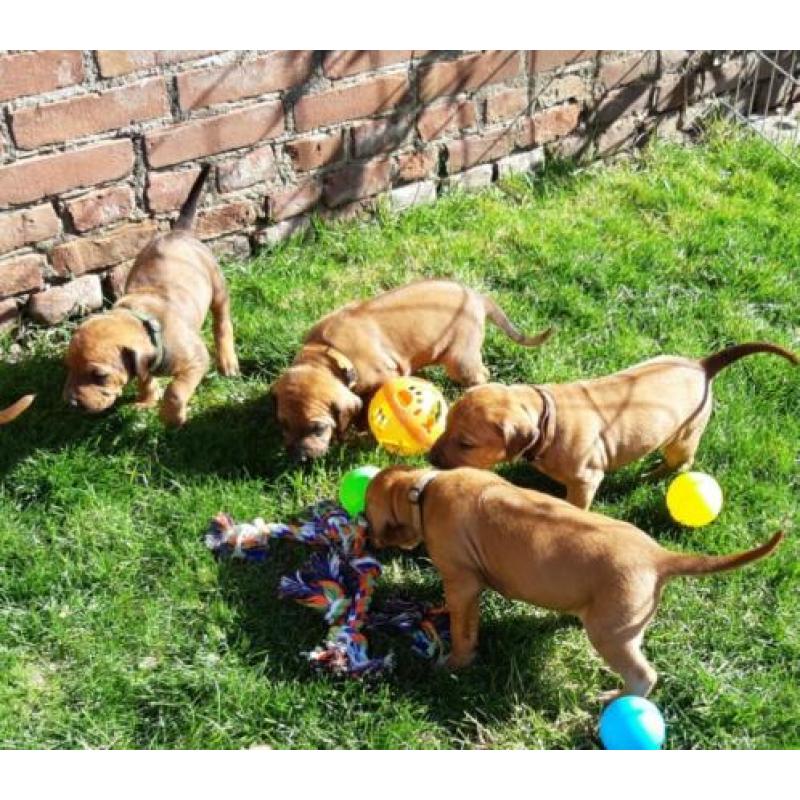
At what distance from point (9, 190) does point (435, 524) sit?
2.89m

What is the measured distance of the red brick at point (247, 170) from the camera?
19.9 ft

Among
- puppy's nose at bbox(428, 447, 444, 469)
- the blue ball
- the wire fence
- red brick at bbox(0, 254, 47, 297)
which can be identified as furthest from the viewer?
the wire fence

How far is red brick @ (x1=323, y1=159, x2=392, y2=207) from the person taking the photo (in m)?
6.55

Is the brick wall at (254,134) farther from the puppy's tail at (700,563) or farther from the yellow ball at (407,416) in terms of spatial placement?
the puppy's tail at (700,563)

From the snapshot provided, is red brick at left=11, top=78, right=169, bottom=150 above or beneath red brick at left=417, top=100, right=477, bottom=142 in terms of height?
above

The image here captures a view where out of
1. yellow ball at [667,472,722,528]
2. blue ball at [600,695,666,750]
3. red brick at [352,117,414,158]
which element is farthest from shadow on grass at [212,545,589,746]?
red brick at [352,117,414,158]

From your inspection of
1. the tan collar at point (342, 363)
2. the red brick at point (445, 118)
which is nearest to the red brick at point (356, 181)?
the red brick at point (445, 118)

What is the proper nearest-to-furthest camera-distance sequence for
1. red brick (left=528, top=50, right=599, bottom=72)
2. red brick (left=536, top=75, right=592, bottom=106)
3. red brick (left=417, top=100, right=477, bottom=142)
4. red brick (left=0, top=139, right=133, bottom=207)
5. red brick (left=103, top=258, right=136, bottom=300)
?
red brick (left=0, top=139, right=133, bottom=207)
red brick (left=103, top=258, right=136, bottom=300)
red brick (left=417, top=100, right=477, bottom=142)
red brick (left=528, top=50, right=599, bottom=72)
red brick (left=536, top=75, right=592, bottom=106)

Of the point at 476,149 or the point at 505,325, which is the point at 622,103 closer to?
the point at 476,149

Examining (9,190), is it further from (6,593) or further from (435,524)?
(435,524)

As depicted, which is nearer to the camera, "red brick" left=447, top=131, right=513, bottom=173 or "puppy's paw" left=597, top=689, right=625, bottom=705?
"puppy's paw" left=597, top=689, right=625, bottom=705

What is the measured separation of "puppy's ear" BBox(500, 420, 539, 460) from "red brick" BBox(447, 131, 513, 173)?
295cm

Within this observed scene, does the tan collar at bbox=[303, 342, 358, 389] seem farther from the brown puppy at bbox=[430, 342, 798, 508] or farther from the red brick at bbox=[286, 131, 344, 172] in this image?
the red brick at bbox=[286, 131, 344, 172]

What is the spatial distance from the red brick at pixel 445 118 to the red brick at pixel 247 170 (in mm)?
1067
